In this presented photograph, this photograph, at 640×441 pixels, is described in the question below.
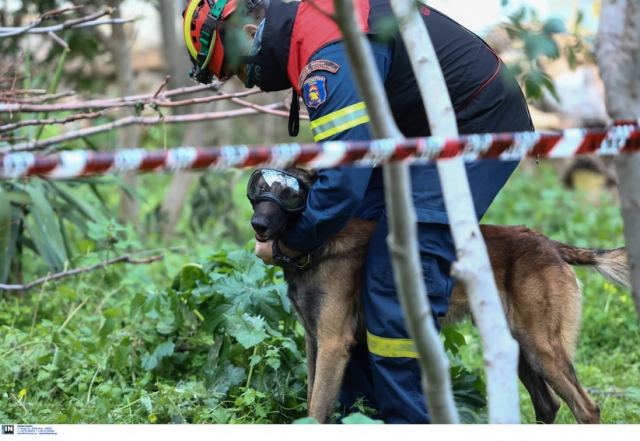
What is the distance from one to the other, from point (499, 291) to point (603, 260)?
569 millimetres

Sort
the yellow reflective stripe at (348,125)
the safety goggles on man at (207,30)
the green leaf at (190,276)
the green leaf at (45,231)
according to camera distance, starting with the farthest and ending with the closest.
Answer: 1. the green leaf at (45,231)
2. the green leaf at (190,276)
3. the safety goggles on man at (207,30)
4. the yellow reflective stripe at (348,125)

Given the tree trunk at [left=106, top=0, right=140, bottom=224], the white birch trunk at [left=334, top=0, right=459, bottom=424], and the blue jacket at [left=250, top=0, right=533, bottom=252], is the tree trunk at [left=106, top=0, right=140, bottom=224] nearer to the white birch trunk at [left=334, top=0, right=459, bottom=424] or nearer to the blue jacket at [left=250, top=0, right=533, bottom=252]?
the blue jacket at [left=250, top=0, right=533, bottom=252]

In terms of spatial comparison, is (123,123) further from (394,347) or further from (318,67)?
(394,347)

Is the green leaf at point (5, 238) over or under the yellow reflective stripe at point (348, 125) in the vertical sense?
under

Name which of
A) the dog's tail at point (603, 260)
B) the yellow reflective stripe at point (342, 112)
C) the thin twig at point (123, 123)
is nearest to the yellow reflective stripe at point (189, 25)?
the yellow reflective stripe at point (342, 112)

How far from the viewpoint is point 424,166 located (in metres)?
3.63

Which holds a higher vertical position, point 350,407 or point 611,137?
point 611,137

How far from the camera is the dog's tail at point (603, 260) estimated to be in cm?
420

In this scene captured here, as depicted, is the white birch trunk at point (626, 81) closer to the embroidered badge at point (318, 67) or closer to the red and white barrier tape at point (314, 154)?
the red and white barrier tape at point (314, 154)

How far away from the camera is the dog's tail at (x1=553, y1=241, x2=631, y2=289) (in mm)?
4203

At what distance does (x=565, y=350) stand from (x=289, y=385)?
1308 millimetres

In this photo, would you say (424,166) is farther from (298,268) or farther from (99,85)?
(99,85)

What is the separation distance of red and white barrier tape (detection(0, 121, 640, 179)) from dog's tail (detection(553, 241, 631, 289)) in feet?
4.71
